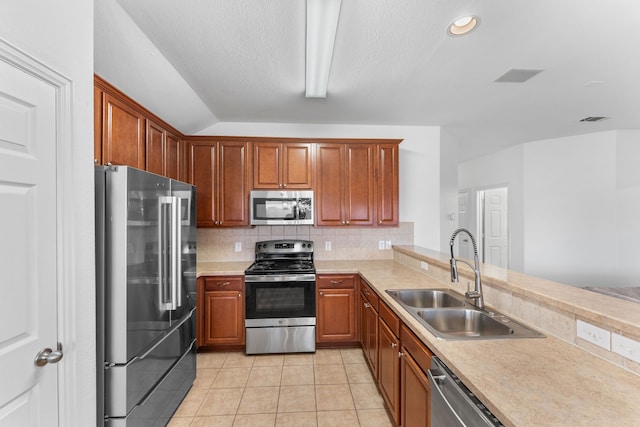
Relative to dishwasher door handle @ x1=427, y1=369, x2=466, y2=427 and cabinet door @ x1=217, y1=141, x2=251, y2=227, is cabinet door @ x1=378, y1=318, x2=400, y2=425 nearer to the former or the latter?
dishwasher door handle @ x1=427, y1=369, x2=466, y2=427

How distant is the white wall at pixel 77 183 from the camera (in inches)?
49.0

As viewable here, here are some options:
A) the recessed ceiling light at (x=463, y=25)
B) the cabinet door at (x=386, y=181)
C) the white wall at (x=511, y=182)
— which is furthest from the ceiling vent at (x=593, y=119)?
the recessed ceiling light at (x=463, y=25)

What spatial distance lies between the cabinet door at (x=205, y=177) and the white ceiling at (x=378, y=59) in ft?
1.02

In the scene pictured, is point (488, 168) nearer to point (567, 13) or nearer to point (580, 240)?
point (580, 240)

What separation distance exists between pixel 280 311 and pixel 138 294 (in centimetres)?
160

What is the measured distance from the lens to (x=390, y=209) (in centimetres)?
354

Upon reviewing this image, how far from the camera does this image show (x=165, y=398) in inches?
79.9

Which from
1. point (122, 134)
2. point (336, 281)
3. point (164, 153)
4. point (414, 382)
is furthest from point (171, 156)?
point (414, 382)

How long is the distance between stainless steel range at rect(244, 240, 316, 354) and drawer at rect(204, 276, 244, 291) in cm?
10

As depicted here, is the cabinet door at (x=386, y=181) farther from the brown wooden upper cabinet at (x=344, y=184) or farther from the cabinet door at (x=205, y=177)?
the cabinet door at (x=205, y=177)

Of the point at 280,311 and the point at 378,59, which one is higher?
the point at 378,59

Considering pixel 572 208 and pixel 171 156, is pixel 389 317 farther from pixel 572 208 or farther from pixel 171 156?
pixel 572 208

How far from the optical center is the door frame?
4.19ft

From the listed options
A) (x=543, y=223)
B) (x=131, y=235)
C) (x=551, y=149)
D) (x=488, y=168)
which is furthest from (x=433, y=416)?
(x=488, y=168)
